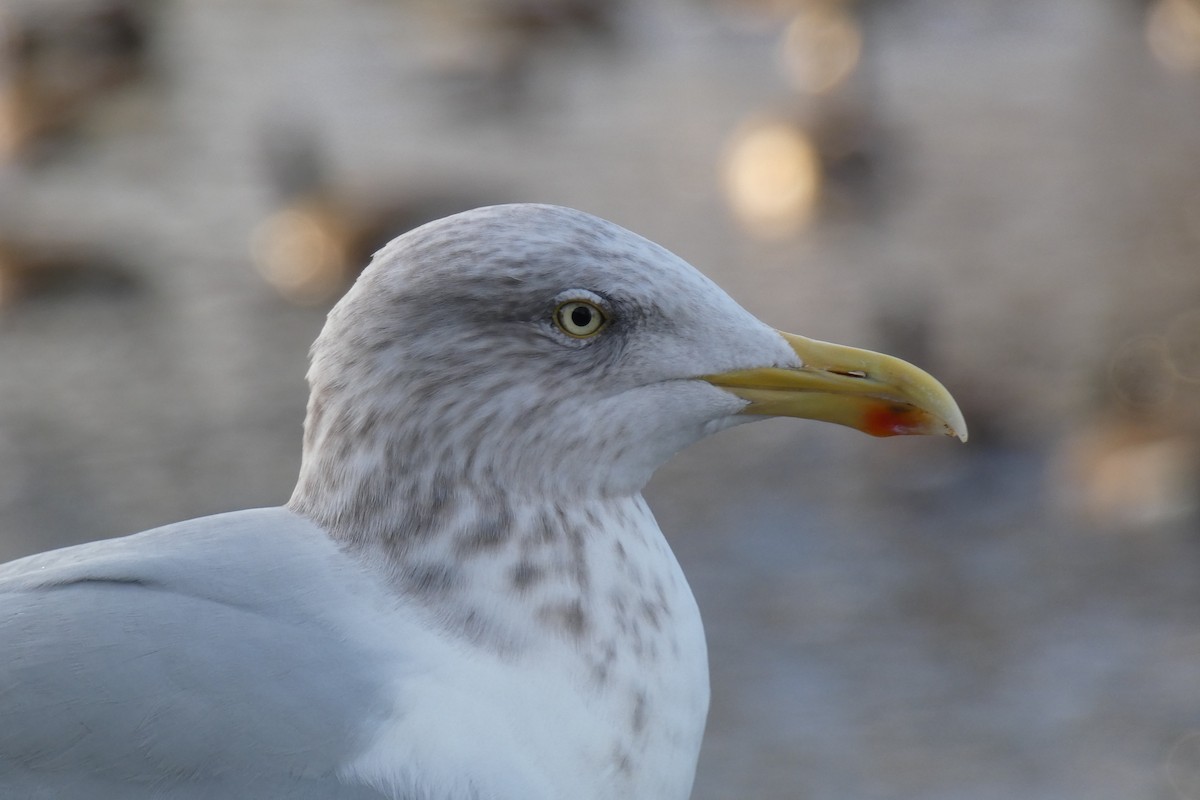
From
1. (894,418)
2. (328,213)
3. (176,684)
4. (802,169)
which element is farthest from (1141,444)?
(176,684)

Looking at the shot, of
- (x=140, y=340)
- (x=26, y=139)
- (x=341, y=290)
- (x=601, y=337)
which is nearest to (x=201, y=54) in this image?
(x=26, y=139)

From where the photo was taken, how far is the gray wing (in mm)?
1557

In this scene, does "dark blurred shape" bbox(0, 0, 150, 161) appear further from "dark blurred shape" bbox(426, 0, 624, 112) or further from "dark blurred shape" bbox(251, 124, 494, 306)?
"dark blurred shape" bbox(426, 0, 624, 112)

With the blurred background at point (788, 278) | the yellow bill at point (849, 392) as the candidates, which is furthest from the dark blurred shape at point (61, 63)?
the yellow bill at point (849, 392)

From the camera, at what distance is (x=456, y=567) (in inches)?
68.3

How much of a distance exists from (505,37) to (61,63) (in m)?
2.87

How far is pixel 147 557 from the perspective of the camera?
5.61ft

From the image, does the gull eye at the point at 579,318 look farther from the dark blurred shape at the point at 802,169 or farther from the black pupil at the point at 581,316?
the dark blurred shape at the point at 802,169

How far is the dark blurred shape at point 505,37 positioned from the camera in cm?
959

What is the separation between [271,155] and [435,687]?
6.81m

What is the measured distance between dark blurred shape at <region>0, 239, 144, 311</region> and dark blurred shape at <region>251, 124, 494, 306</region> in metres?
0.68

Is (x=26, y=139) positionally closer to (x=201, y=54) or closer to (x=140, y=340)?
(x=201, y=54)

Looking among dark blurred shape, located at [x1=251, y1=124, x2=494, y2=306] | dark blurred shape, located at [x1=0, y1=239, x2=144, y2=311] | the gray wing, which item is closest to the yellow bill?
the gray wing


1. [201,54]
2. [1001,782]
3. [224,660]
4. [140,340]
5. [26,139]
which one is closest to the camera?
[224,660]
